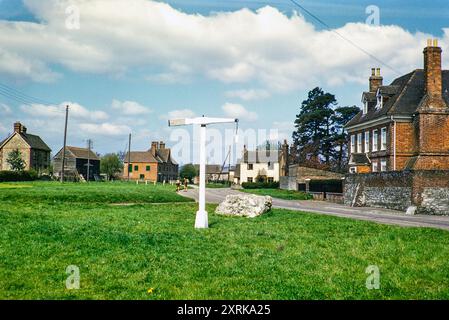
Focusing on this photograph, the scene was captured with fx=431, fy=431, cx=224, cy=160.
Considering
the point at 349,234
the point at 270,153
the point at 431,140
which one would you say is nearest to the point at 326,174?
the point at 431,140

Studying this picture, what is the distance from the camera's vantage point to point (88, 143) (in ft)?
352

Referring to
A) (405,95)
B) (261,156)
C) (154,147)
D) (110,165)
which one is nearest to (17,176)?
(110,165)

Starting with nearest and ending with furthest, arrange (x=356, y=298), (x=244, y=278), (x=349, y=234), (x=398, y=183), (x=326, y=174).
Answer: (x=356, y=298), (x=244, y=278), (x=349, y=234), (x=398, y=183), (x=326, y=174)

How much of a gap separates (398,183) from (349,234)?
1932 centimetres

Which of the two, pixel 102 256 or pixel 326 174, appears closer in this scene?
pixel 102 256

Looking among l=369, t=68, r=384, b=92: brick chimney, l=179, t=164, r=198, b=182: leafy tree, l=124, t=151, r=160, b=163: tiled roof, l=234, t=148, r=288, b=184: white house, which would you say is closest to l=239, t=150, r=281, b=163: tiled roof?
l=234, t=148, r=288, b=184: white house

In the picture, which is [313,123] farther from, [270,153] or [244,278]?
[244,278]

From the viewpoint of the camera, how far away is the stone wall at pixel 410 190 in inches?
1097

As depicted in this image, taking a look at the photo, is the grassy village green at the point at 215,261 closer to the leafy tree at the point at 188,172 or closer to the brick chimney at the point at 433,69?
the brick chimney at the point at 433,69

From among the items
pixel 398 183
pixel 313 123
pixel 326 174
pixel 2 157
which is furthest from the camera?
pixel 2 157

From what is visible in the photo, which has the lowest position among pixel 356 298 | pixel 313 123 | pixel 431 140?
pixel 356 298

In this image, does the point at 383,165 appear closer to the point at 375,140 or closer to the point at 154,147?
the point at 375,140

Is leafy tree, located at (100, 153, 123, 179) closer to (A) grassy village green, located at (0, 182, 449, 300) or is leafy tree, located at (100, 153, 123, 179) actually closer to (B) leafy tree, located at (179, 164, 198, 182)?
(B) leafy tree, located at (179, 164, 198, 182)

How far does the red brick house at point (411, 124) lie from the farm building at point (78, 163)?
218ft
